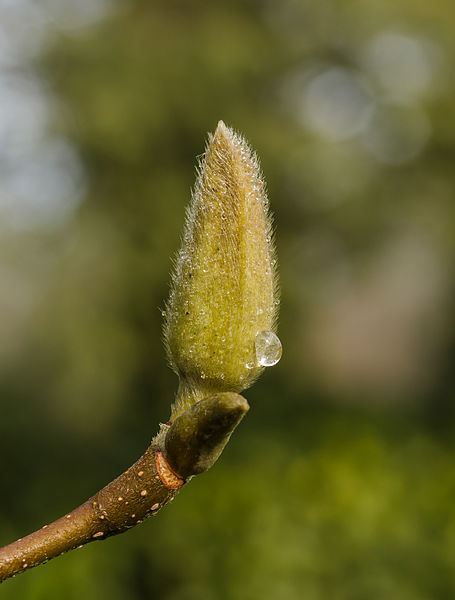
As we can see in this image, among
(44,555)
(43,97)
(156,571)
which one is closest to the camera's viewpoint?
(44,555)

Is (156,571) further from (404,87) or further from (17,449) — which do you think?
(404,87)

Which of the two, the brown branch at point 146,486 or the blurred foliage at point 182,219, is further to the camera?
the blurred foliage at point 182,219

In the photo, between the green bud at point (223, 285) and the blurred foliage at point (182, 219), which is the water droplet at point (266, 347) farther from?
the blurred foliage at point (182, 219)

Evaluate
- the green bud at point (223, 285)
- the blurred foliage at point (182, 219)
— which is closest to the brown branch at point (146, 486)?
the green bud at point (223, 285)

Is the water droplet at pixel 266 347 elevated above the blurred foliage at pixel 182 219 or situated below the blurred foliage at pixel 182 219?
below

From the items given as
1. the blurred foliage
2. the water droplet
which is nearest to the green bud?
the water droplet

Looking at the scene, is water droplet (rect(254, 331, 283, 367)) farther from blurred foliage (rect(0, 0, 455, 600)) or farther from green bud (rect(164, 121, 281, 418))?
blurred foliage (rect(0, 0, 455, 600))

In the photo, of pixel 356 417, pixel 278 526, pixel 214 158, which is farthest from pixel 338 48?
pixel 214 158

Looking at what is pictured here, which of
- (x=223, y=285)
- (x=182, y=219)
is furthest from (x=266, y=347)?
(x=182, y=219)
